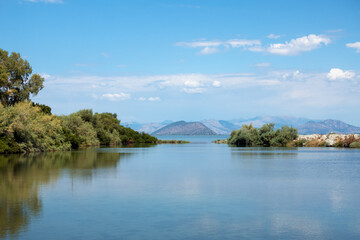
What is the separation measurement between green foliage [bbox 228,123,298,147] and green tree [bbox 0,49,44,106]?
108 feet

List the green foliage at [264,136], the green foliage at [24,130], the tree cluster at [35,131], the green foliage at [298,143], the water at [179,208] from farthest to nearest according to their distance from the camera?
the green foliage at [264,136] → the green foliage at [298,143] → the tree cluster at [35,131] → the green foliage at [24,130] → the water at [179,208]

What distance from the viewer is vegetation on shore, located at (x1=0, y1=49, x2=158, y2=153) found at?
108 ft

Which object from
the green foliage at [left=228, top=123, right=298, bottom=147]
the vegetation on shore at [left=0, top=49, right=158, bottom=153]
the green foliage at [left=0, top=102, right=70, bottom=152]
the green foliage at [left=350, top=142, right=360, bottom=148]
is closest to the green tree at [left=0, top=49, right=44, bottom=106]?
the vegetation on shore at [left=0, top=49, right=158, bottom=153]

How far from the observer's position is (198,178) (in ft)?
52.4

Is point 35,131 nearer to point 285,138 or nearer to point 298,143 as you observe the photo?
point 298,143

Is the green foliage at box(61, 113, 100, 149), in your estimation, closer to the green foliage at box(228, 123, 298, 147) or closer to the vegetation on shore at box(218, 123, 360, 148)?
the green foliage at box(228, 123, 298, 147)

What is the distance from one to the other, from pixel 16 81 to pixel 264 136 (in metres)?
35.8

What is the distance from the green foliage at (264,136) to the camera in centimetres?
5534

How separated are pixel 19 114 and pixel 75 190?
23425 millimetres

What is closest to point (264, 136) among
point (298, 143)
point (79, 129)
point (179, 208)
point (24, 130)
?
point (298, 143)

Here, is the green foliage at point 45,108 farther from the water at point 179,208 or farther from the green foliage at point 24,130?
the water at point 179,208

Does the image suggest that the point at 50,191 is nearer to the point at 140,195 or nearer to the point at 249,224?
the point at 140,195

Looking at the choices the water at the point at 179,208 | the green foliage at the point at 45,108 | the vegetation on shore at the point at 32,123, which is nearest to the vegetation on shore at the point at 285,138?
the vegetation on shore at the point at 32,123

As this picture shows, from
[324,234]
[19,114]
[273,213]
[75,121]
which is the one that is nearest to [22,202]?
[273,213]
